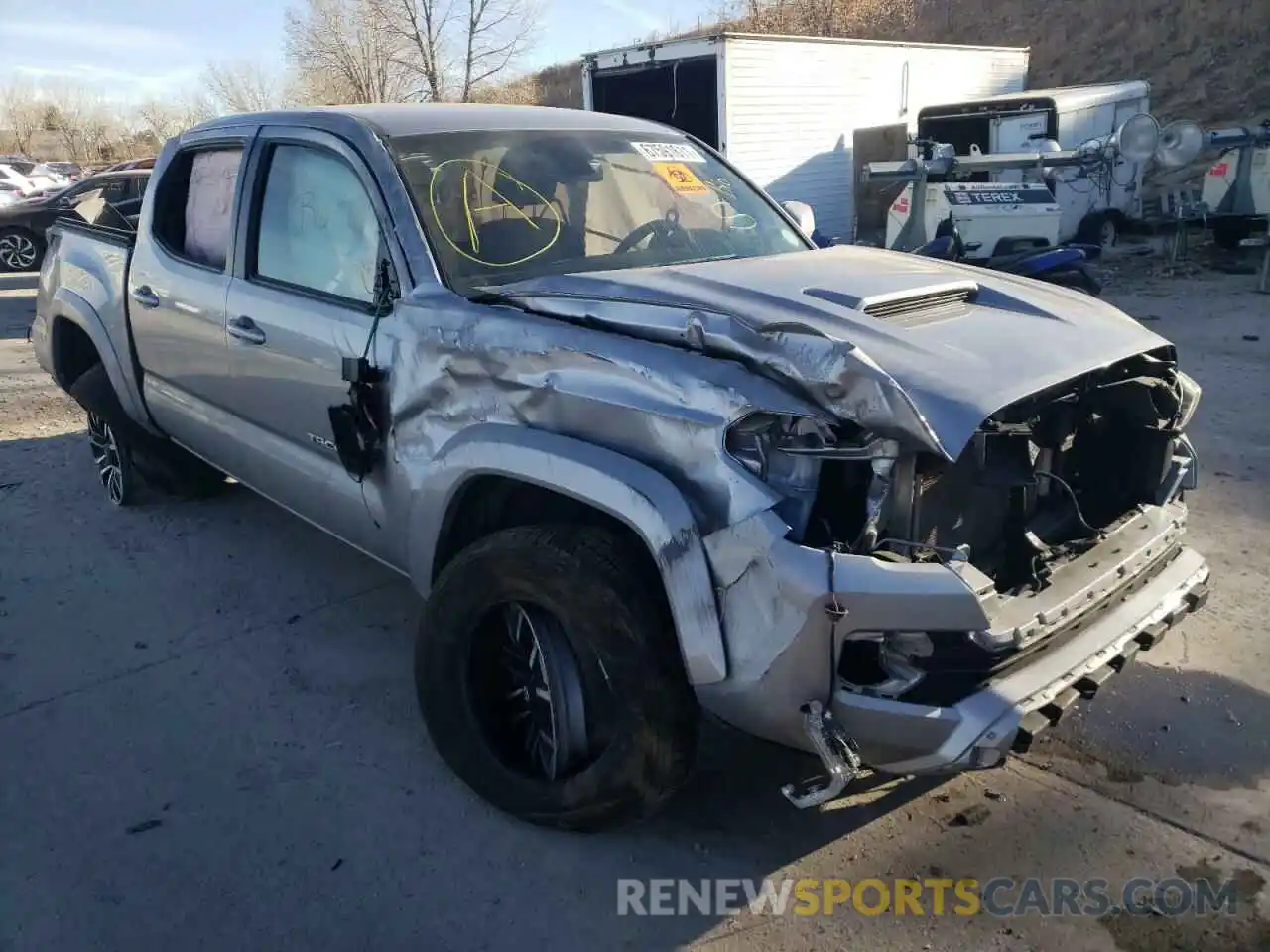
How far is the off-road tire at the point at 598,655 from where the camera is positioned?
246 cm

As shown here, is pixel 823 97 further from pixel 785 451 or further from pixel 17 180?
pixel 17 180

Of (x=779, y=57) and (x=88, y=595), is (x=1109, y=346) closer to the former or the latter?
(x=88, y=595)

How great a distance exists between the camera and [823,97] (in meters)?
15.4

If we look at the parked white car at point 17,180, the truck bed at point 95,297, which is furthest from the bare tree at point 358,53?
the truck bed at point 95,297

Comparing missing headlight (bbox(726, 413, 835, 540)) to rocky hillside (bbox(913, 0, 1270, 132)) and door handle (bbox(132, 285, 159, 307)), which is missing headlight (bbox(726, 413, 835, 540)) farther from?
rocky hillside (bbox(913, 0, 1270, 132))

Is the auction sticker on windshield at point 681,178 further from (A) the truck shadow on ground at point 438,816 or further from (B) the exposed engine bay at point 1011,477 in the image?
(A) the truck shadow on ground at point 438,816

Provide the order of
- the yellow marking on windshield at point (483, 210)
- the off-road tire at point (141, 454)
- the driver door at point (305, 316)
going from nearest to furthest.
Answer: the yellow marking on windshield at point (483, 210) → the driver door at point (305, 316) → the off-road tire at point (141, 454)

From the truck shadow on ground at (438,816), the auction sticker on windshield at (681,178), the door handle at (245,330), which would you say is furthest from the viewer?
the auction sticker on windshield at (681,178)

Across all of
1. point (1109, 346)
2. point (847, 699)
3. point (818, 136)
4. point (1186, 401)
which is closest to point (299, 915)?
point (847, 699)

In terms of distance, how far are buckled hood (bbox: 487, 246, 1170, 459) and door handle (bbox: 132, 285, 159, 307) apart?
2213 millimetres

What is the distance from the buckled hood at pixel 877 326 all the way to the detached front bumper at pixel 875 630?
0.33m

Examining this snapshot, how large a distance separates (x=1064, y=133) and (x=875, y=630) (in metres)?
15.1

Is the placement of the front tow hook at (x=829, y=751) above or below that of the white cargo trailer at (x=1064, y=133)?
below

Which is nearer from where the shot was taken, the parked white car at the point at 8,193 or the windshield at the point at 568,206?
the windshield at the point at 568,206
